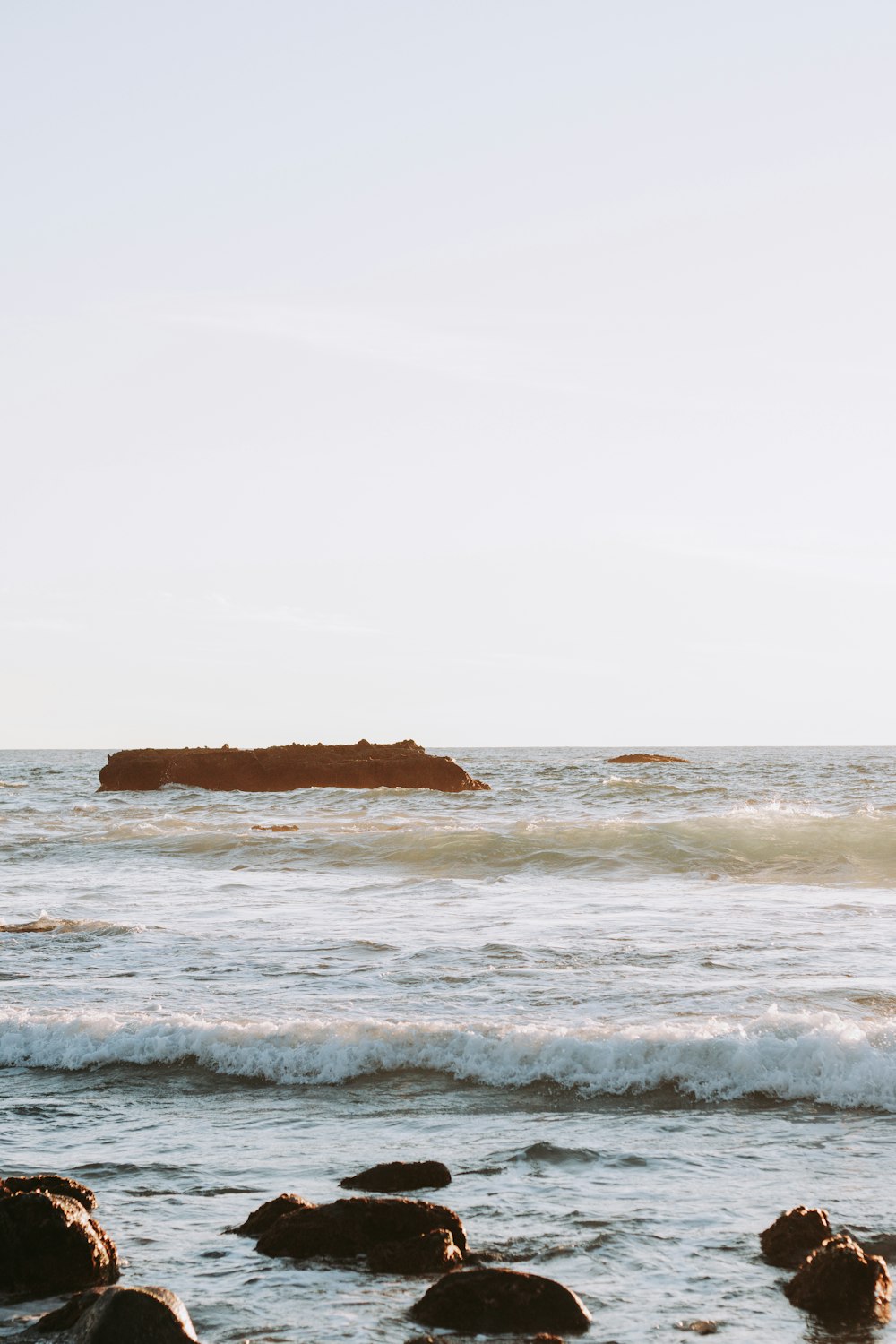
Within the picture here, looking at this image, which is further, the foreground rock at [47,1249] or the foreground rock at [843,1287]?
the foreground rock at [47,1249]

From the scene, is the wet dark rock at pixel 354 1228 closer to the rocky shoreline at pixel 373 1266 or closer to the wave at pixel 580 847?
the rocky shoreline at pixel 373 1266

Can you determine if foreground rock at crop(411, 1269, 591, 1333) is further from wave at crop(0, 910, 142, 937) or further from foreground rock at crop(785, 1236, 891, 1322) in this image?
wave at crop(0, 910, 142, 937)

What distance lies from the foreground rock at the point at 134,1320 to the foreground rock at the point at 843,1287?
2.17 meters

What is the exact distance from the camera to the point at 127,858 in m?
24.1

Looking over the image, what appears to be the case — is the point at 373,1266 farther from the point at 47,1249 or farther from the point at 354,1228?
the point at 47,1249

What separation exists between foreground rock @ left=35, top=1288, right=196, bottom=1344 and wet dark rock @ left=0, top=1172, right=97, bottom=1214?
1241 mm

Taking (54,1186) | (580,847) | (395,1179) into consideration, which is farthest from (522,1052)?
(580,847)

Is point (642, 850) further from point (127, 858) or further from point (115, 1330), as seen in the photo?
point (115, 1330)

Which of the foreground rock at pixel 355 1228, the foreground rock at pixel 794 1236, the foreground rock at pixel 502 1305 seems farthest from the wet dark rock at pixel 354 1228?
the foreground rock at pixel 794 1236

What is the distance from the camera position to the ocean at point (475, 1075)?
4.92m

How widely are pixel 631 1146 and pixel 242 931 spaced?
8.37 meters

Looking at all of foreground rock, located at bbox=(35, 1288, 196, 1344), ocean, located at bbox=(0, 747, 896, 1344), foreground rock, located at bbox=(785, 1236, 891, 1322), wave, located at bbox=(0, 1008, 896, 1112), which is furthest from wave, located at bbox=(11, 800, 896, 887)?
foreground rock, located at bbox=(35, 1288, 196, 1344)

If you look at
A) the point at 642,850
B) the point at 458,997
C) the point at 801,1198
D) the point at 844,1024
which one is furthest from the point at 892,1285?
the point at 642,850

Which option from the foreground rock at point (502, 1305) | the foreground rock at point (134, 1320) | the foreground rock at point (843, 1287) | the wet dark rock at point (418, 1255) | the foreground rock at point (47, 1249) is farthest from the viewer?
the wet dark rock at point (418, 1255)
